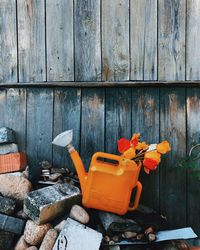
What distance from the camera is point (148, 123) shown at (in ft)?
8.39

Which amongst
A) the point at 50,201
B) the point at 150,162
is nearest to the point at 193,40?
the point at 150,162

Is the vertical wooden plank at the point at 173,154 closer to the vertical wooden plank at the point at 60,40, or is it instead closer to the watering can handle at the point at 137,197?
the watering can handle at the point at 137,197

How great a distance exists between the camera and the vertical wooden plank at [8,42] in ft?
8.66

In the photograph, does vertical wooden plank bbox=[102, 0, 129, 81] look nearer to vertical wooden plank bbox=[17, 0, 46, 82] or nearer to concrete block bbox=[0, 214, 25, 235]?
vertical wooden plank bbox=[17, 0, 46, 82]

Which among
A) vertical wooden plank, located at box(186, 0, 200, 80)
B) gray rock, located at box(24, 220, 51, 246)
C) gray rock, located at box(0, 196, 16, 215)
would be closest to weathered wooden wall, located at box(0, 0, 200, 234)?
vertical wooden plank, located at box(186, 0, 200, 80)

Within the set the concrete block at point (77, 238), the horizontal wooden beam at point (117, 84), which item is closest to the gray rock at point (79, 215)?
the concrete block at point (77, 238)

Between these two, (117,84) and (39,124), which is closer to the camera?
(117,84)

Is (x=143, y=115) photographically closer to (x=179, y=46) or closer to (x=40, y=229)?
(x=179, y=46)

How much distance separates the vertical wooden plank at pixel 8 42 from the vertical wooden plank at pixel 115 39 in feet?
2.07

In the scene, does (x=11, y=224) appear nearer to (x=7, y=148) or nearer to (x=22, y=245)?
(x=22, y=245)

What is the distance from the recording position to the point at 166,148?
2273mm

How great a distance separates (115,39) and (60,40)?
0.38m

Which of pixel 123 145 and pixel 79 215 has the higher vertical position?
pixel 123 145

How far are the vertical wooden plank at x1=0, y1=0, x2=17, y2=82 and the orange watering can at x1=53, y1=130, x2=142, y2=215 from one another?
73 cm
